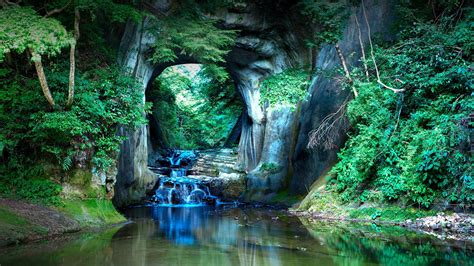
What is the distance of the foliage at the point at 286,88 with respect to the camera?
13617 mm

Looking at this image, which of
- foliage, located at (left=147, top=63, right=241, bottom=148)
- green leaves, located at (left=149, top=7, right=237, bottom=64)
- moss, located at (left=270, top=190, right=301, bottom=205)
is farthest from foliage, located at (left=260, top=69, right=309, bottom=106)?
foliage, located at (left=147, top=63, right=241, bottom=148)

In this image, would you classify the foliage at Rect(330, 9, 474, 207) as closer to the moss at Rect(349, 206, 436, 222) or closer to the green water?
the moss at Rect(349, 206, 436, 222)

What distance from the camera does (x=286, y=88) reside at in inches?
541

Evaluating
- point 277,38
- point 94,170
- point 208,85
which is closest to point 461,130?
point 94,170

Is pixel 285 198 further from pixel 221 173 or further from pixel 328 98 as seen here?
pixel 221 173

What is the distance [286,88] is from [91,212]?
7699 millimetres

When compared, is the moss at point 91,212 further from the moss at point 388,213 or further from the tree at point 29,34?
the moss at point 388,213

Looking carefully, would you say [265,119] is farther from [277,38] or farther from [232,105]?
[232,105]

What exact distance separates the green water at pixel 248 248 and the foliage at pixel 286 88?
18.2 feet

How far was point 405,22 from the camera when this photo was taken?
12.3 m

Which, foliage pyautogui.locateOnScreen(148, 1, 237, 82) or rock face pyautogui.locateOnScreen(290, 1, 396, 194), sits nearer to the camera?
foliage pyautogui.locateOnScreen(148, 1, 237, 82)

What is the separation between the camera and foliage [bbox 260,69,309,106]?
13617 millimetres

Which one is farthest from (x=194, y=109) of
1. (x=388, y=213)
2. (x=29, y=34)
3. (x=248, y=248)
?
(x=248, y=248)

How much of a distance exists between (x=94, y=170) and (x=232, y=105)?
65.1 feet
